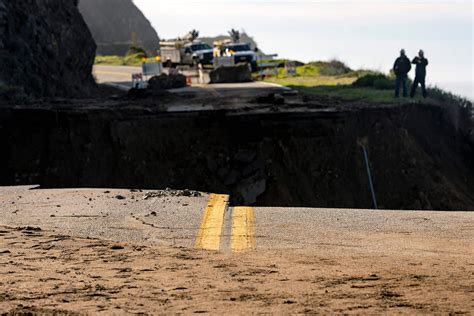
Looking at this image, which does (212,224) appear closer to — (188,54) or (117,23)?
(188,54)

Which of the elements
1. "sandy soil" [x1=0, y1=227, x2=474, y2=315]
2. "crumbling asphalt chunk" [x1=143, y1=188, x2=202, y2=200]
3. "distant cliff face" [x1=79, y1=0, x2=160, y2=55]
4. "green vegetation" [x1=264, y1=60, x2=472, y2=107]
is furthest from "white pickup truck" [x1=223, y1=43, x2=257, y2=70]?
"sandy soil" [x1=0, y1=227, x2=474, y2=315]

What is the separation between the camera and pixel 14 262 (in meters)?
9.31

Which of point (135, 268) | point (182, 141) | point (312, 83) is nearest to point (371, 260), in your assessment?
→ point (135, 268)

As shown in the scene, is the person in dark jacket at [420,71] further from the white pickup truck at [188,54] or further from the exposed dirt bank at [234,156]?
the white pickup truck at [188,54]

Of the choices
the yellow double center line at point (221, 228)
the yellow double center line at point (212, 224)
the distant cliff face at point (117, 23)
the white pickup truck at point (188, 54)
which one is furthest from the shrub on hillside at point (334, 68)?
the distant cliff face at point (117, 23)

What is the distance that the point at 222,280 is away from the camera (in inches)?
331

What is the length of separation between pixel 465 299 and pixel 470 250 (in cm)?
268

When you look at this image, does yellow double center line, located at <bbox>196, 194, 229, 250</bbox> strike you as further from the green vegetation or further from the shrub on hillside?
the shrub on hillside

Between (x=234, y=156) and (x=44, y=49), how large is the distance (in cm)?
1113

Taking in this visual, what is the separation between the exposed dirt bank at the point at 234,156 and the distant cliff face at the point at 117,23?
61635 millimetres

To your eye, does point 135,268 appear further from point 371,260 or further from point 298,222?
point 298,222

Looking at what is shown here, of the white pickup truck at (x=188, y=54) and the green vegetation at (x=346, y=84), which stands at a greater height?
the white pickup truck at (x=188, y=54)

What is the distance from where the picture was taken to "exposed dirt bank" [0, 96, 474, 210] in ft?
85.3

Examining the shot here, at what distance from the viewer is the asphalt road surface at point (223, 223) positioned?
10.6 metres
